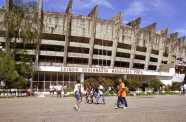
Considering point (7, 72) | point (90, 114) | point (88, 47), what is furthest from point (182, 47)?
point (90, 114)

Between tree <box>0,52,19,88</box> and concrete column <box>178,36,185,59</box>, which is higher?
concrete column <box>178,36,185,59</box>

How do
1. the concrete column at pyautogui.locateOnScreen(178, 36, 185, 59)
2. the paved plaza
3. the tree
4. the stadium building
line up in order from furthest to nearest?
the concrete column at pyautogui.locateOnScreen(178, 36, 185, 59) < the stadium building < the tree < the paved plaza

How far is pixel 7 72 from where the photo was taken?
66.0 feet

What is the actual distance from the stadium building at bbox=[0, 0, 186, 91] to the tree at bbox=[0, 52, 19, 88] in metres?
7.72

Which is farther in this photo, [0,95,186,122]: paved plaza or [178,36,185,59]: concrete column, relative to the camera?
[178,36,185,59]: concrete column

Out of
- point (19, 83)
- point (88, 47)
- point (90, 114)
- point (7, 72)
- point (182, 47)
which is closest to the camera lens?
point (90, 114)

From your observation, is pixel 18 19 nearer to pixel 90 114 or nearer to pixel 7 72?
pixel 7 72

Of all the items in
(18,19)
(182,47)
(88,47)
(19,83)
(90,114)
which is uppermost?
(182,47)

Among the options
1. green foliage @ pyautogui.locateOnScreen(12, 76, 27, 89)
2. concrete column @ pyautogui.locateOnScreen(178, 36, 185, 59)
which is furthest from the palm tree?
concrete column @ pyautogui.locateOnScreen(178, 36, 185, 59)

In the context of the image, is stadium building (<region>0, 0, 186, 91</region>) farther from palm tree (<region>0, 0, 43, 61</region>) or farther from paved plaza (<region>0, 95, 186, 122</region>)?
paved plaza (<region>0, 95, 186, 122</region>)

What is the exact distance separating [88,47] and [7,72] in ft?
63.2

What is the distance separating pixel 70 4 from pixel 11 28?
14156mm

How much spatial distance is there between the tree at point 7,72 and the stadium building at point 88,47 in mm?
7719

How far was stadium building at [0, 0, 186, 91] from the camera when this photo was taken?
31766 mm
